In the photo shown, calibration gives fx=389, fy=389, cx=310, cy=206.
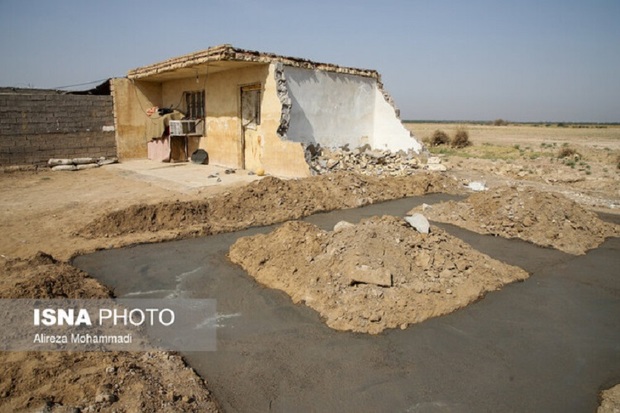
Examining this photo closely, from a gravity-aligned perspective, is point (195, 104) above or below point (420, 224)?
above

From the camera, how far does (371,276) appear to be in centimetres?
432

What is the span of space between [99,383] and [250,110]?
34.9ft

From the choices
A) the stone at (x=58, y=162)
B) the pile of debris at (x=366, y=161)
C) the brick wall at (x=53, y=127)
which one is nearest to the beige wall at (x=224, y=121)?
the brick wall at (x=53, y=127)

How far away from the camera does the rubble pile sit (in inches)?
467

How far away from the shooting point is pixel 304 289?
14.7 feet

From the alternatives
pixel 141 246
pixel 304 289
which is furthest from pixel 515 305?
pixel 141 246

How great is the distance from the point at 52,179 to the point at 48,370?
409 inches

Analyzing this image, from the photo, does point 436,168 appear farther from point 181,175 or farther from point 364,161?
point 181,175

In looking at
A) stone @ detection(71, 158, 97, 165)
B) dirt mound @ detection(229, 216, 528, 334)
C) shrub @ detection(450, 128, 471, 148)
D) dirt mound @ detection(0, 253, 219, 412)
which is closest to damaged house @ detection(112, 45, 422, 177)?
stone @ detection(71, 158, 97, 165)

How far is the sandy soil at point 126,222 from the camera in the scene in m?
2.73

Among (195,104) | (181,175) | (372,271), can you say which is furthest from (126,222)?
(195,104)

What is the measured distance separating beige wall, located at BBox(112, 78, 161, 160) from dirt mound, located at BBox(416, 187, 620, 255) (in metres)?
12.4

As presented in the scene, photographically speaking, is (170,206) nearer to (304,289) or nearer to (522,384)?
(304,289)

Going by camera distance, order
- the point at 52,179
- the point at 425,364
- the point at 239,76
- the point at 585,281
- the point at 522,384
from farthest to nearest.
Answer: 1. the point at 239,76
2. the point at 52,179
3. the point at 585,281
4. the point at 425,364
5. the point at 522,384
